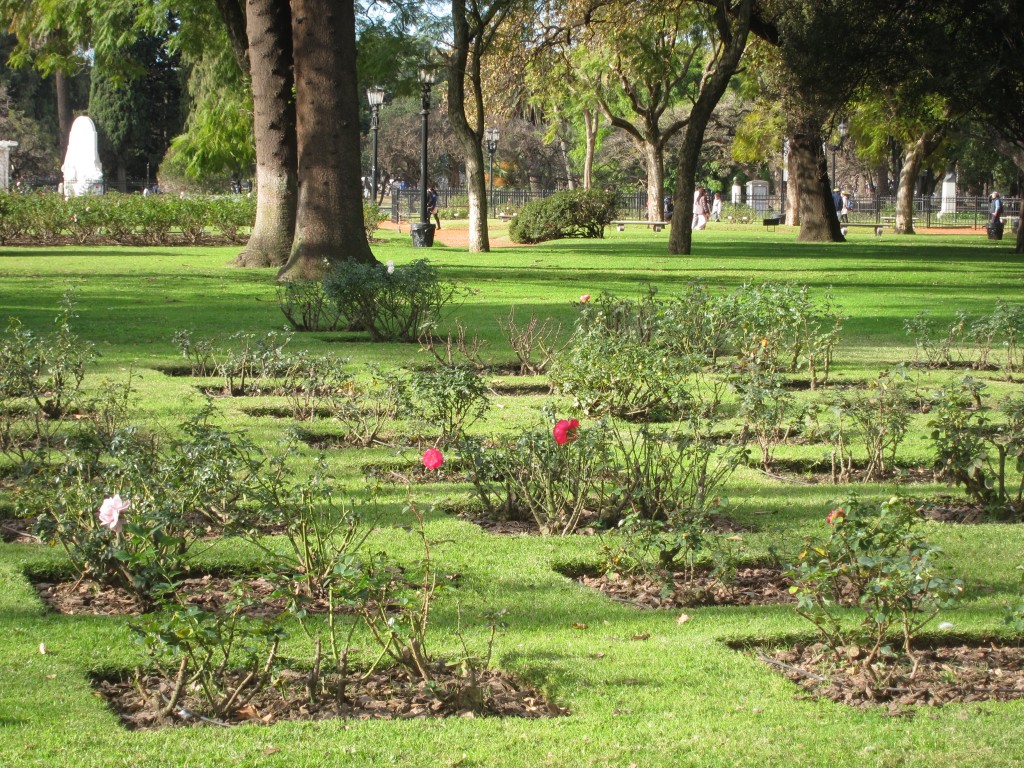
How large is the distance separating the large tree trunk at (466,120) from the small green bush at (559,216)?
18.0 feet

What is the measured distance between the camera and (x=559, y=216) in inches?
1389

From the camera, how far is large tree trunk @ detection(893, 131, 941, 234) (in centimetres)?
3891

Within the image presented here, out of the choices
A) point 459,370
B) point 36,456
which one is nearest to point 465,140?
point 459,370

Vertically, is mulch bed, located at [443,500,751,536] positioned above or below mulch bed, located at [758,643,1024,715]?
above

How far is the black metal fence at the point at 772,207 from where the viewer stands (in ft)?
196

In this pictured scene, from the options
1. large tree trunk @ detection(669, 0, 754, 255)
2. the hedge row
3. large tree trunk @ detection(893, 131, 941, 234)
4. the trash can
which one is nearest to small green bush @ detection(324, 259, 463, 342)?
large tree trunk @ detection(669, 0, 754, 255)

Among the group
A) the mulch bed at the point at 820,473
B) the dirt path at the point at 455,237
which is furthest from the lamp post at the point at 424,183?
the mulch bed at the point at 820,473

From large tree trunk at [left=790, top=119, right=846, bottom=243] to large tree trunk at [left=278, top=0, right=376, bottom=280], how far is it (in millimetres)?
19203

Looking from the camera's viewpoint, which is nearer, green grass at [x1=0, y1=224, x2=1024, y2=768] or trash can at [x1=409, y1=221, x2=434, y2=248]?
green grass at [x1=0, y1=224, x2=1024, y2=768]

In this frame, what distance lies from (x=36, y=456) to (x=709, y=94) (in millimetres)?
21953

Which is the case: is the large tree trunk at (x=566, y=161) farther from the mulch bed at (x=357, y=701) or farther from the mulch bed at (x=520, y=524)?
the mulch bed at (x=357, y=701)

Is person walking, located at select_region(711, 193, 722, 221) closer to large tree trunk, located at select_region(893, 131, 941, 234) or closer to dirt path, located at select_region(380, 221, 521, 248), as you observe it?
dirt path, located at select_region(380, 221, 521, 248)

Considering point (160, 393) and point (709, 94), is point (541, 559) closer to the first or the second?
point (160, 393)

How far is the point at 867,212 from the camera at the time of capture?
66.5 m
